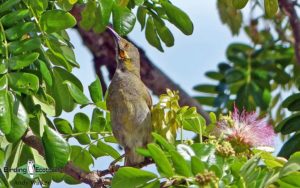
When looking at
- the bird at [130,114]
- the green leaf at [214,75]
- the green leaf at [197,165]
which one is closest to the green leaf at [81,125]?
the bird at [130,114]

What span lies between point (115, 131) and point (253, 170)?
0.96 metres

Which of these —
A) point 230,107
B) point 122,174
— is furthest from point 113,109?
point 230,107

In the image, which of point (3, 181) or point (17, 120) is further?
point (3, 181)

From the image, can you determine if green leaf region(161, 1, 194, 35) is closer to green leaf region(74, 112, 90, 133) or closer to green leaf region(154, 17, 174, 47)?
green leaf region(154, 17, 174, 47)

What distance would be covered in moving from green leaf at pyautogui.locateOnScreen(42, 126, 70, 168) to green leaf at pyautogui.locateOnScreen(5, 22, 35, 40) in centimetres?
35

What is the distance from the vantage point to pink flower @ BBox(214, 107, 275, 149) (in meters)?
3.71

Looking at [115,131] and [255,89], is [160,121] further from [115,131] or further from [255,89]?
[255,89]

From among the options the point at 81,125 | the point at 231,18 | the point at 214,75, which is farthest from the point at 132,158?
the point at 214,75

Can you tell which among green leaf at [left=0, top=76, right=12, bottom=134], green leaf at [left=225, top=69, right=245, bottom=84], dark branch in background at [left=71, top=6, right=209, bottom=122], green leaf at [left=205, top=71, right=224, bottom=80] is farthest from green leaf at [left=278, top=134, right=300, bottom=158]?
green leaf at [left=205, top=71, right=224, bottom=80]

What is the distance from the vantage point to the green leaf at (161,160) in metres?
3.25

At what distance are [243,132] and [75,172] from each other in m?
0.64

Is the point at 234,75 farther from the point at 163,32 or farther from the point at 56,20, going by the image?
the point at 56,20

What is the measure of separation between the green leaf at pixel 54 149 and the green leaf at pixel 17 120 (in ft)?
0.46

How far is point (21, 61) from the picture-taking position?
361cm
